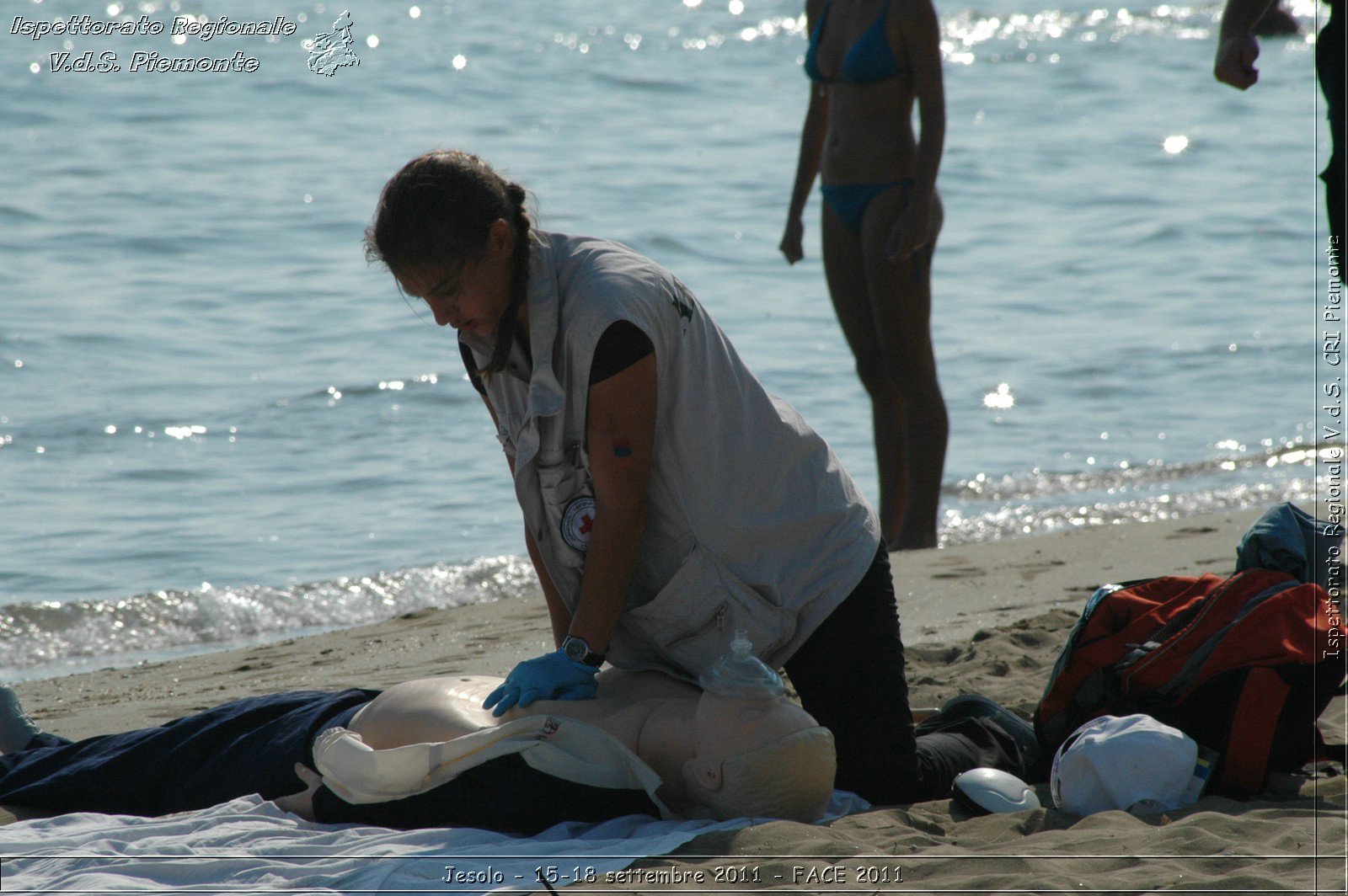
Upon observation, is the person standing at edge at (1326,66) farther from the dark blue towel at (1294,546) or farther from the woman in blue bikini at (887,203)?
the woman in blue bikini at (887,203)

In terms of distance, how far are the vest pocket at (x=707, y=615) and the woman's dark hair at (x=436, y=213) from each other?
2.63 feet

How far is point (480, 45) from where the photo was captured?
19734 millimetres

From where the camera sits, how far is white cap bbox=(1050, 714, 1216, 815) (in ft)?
9.66

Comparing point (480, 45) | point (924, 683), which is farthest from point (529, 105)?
point (924, 683)

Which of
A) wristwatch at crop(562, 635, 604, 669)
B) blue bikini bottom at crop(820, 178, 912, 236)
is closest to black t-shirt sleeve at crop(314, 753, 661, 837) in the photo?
wristwatch at crop(562, 635, 604, 669)

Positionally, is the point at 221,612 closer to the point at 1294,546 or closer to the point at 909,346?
the point at 909,346

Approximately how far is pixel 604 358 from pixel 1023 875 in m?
1.24

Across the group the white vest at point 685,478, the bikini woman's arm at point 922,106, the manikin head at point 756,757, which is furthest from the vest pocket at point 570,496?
the bikini woman's arm at point 922,106

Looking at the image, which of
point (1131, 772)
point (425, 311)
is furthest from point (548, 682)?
point (425, 311)

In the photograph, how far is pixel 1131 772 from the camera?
2951mm

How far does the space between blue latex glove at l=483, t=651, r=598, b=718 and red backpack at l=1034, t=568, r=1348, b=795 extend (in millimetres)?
1184

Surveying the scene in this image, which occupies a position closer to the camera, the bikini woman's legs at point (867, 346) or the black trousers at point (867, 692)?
the black trousers at point (867, 692)

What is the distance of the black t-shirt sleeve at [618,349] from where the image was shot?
271 cm

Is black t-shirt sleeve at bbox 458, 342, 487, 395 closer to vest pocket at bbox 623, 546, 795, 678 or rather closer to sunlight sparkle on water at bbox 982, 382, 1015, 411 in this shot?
vest pocket at bbox 623, 546, 795, 678
